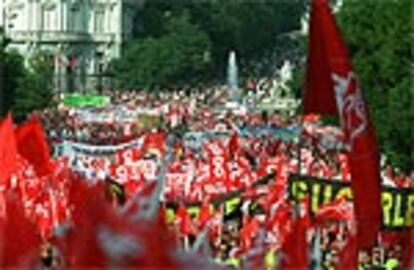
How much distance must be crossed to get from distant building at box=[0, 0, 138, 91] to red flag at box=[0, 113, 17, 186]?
253ft

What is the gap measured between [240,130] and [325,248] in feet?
80.6

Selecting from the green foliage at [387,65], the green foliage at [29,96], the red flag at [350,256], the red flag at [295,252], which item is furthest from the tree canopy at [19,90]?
the red flag at [295,252]

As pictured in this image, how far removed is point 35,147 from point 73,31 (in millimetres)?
88373

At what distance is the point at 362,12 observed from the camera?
45.8m

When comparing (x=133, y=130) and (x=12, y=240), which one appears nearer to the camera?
(x=12, y=240)

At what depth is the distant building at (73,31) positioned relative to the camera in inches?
3952

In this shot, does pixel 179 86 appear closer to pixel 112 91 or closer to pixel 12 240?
pixel 112 91

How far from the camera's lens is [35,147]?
18.4 metres

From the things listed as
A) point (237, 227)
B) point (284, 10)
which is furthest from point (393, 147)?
point (284, 10)

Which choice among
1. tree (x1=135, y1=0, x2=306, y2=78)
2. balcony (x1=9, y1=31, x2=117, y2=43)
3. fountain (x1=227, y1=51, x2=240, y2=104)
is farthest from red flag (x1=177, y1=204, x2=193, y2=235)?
tree (x1=135, y1=0, x2=306, y2=78)

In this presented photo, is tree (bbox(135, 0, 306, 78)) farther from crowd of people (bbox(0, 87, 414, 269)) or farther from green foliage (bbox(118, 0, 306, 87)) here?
crowd of people (bbox(0, 87, 414, 269))

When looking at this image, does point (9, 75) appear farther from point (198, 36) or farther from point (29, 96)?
point (198, 36)

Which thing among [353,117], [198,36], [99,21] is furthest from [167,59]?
[353,117]

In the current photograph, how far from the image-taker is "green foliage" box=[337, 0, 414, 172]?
3703 cm
